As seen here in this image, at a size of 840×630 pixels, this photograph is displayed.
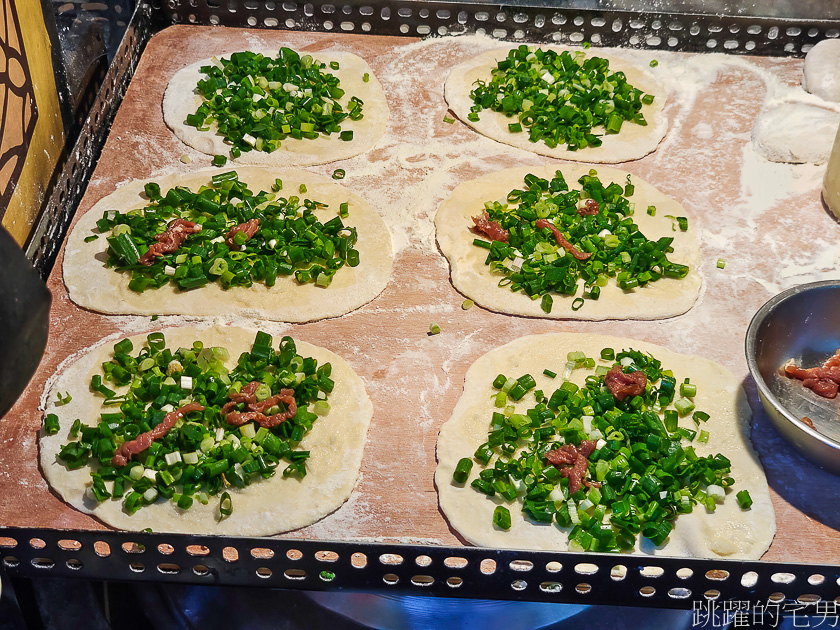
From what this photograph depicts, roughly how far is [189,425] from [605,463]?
128cm

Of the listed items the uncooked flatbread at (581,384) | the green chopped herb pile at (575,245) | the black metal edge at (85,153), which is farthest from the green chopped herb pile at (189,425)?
the green chopped herb pile at (575,245)

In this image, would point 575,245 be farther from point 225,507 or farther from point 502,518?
point 225,507

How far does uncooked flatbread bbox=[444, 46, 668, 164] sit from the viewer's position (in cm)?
355

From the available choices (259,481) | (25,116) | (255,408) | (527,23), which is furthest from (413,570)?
(527,23)

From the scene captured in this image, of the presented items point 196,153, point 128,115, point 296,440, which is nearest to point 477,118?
point 196,153

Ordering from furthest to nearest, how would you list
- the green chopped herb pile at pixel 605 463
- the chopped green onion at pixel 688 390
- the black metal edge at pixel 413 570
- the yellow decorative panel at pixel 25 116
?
the yellow decorative panel at pixel 25 116
the chopped green onion at pixel 688 390
the green chopped herb pile at pixel 605 463
the black metal edge at pixel 413 570

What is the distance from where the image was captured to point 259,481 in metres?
2.44

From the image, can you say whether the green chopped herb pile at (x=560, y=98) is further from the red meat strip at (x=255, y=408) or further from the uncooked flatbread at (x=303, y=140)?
the red meat strip at (x=255, y=408)

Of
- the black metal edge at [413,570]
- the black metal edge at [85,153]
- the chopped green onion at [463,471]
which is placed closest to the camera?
the black metal edge at [413,570]

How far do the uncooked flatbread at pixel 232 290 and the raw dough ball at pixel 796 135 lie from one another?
178 cm

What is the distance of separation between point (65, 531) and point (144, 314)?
3.25ft

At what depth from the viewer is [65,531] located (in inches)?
83.1

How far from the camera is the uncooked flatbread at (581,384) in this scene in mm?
2309

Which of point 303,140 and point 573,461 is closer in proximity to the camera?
point 573,461
